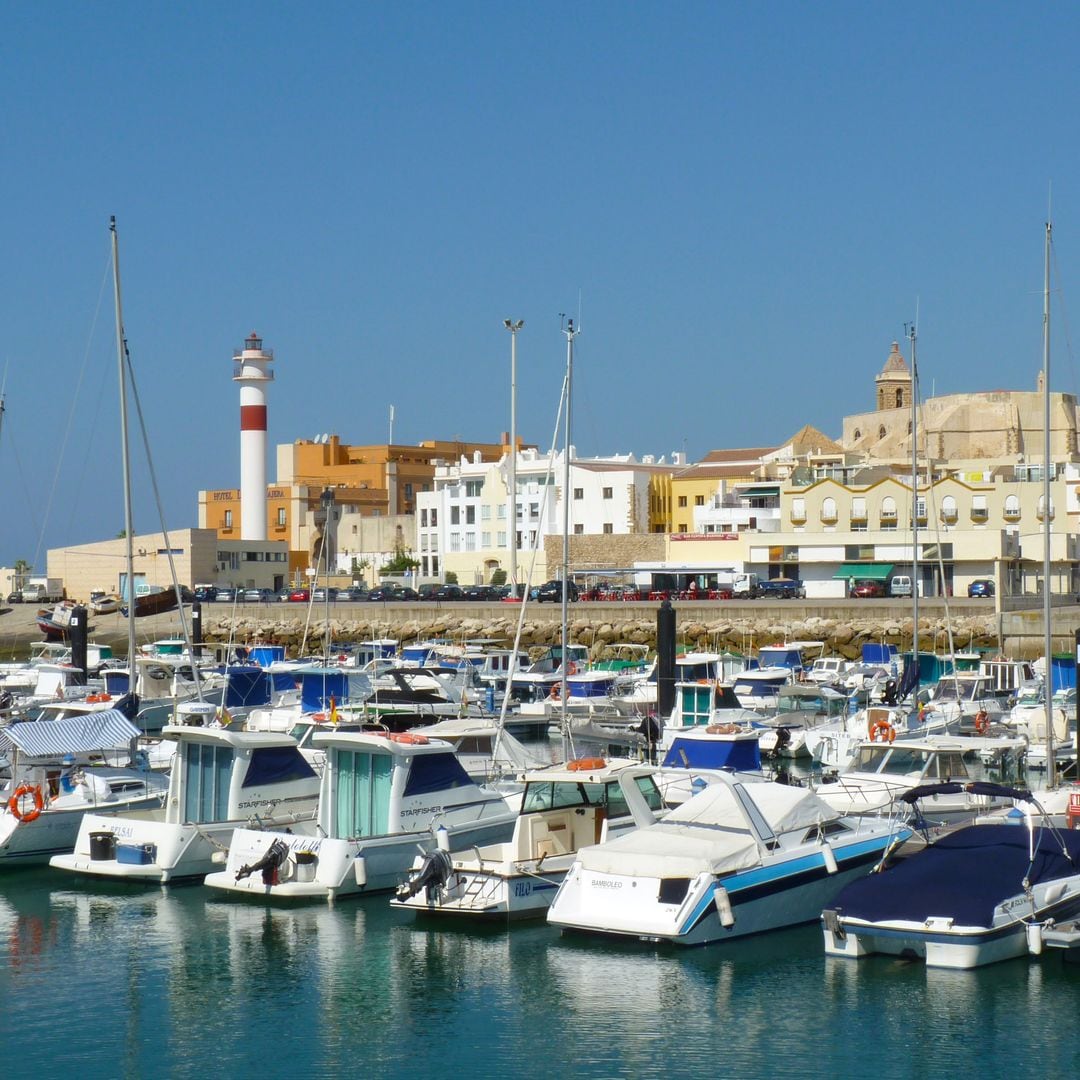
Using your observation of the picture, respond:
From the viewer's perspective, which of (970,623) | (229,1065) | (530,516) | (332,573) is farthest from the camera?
(332,573)

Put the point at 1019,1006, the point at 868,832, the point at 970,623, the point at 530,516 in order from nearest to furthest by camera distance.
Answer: the point at 1019,1006
the point at 868,832
the point at 970,623
the point at 530,516

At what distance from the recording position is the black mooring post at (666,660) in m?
33.2

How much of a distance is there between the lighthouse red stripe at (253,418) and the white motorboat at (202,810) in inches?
3042

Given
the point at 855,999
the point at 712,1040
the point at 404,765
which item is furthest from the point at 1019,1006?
the point at 404,765

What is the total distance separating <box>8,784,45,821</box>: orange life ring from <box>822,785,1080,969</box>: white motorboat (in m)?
11.2

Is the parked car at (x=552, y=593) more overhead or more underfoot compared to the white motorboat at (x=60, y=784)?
more overhead

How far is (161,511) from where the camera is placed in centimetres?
3281

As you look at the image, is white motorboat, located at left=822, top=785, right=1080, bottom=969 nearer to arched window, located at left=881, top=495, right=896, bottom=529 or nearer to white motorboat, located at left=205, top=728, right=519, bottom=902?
white motorboat, located at left=205, top=728, right=519, bottom=902

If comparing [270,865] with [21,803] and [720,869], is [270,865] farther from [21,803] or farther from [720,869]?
[720,869]

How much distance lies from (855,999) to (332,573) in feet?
280

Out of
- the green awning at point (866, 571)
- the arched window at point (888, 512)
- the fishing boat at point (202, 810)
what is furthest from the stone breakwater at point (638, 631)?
the fishing boat at point (202, 810)

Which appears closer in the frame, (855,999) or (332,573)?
(855,999)

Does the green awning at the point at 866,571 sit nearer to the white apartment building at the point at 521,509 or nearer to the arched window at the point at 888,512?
the arched window at the point at 888,512

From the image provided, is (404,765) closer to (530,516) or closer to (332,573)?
(530,516)
